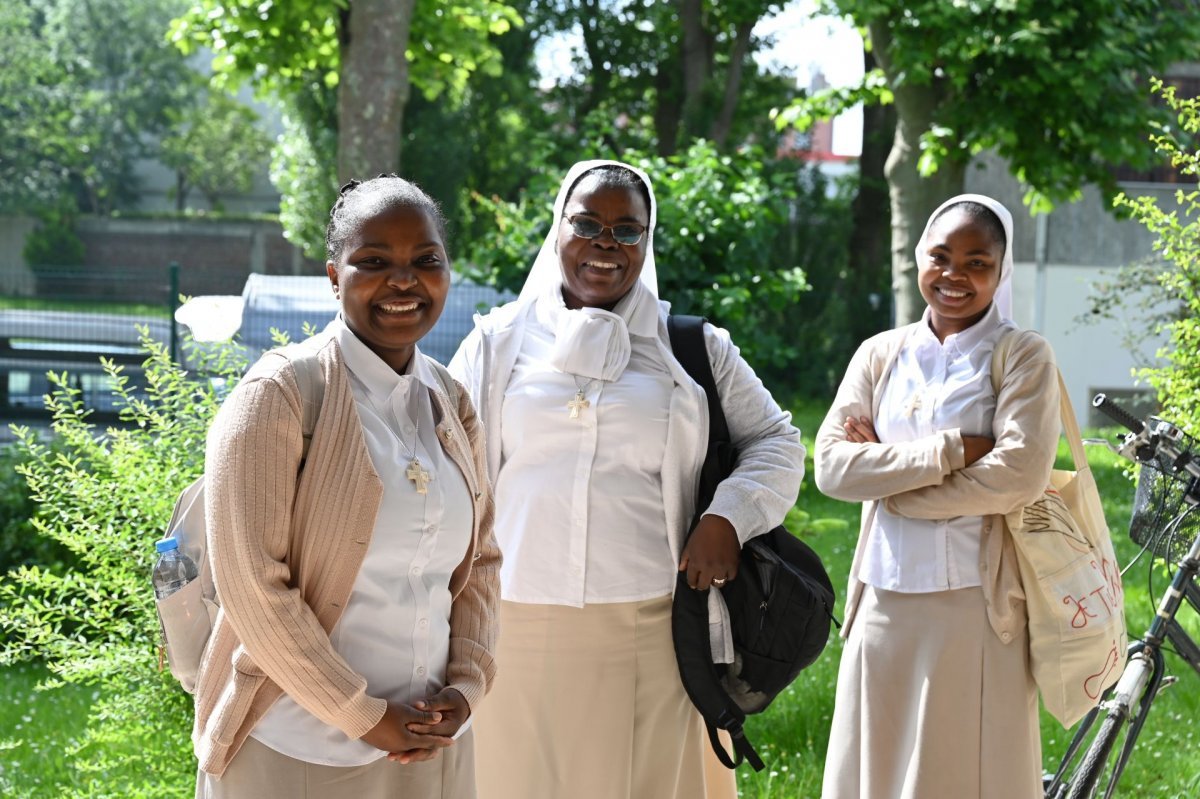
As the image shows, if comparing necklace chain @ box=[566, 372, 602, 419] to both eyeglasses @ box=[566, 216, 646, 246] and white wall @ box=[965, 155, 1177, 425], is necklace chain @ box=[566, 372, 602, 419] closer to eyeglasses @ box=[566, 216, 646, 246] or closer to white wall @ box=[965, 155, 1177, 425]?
eyeglasses @ box=[566, 216, 646, 246]

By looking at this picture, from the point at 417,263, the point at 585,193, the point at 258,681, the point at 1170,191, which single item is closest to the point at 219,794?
the point at 258,681

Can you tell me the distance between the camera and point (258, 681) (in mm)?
2502

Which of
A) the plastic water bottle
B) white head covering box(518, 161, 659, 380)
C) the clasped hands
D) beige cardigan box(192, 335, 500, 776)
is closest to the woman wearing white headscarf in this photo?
white head covering box(518, 161, 659, 380)

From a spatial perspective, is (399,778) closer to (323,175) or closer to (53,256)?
(323,175)

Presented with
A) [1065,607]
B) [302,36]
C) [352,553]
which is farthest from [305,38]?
[352,553]

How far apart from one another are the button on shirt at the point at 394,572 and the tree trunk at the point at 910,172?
915 cm

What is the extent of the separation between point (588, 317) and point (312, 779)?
1617 mm

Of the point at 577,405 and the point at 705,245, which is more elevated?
the point at 705,245

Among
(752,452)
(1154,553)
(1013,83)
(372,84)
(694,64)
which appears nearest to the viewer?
(752,452)

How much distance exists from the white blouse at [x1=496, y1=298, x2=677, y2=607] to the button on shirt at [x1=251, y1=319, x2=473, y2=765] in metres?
0.95

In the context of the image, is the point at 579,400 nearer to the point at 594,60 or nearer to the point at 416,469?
the point at 416,469

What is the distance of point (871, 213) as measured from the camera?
26.6m

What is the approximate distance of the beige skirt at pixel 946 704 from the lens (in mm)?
4129

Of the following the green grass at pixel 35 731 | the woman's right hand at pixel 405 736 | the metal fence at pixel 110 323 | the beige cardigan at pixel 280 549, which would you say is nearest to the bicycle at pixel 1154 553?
the woman's right hand at pixel 405 736
